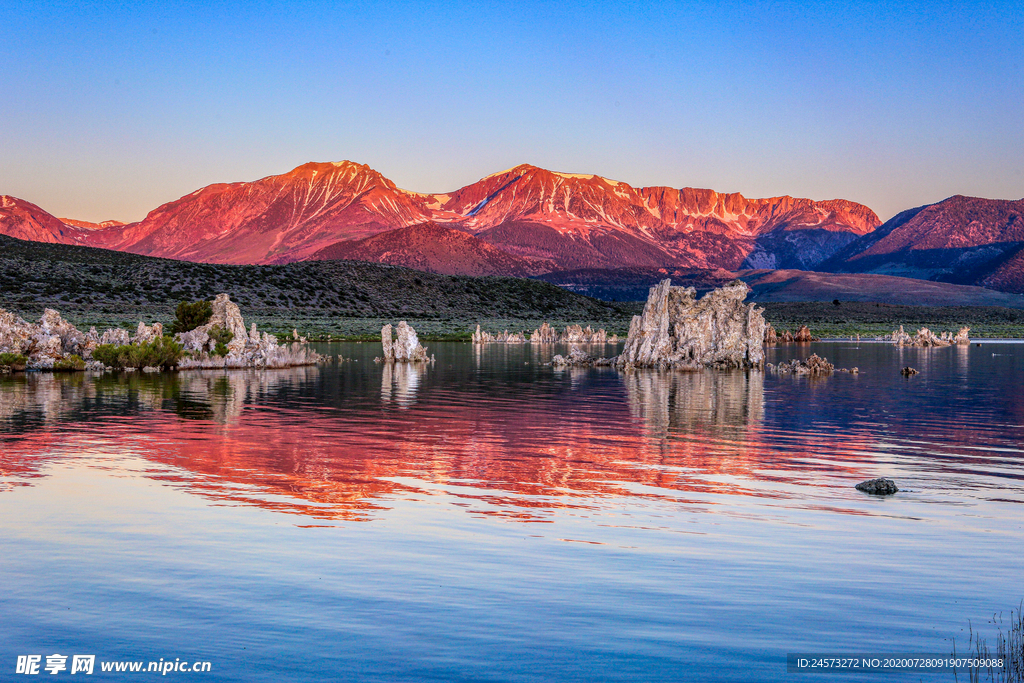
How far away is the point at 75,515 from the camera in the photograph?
11812 millimetres

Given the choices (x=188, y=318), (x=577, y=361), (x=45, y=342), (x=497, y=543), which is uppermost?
(x=188, y=318)

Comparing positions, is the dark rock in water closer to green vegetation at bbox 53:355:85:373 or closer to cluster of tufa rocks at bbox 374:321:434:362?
green vegetation at bbox 53:355:85:373

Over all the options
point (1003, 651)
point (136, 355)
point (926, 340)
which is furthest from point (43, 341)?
point (926, 340)

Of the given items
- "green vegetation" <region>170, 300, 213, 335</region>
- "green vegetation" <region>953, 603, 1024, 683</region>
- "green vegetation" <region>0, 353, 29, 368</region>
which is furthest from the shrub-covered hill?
"green vegetation" <region>953, 603, 1024, 683</region>

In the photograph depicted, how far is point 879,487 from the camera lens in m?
13.4

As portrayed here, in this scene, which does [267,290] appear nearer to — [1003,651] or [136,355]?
[136,355]

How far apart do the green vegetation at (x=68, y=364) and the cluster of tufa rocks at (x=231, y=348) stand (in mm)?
3863

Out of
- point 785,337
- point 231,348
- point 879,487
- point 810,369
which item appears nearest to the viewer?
point 879,487

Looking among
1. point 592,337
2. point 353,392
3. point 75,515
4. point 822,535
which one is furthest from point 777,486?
point 592,337

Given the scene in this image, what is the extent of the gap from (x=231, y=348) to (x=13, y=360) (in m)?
8.95

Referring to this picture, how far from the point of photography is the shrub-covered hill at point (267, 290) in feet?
315

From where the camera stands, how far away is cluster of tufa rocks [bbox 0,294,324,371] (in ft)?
129

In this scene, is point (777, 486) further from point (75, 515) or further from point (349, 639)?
point (75, 515)

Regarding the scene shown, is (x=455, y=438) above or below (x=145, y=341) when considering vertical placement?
below
